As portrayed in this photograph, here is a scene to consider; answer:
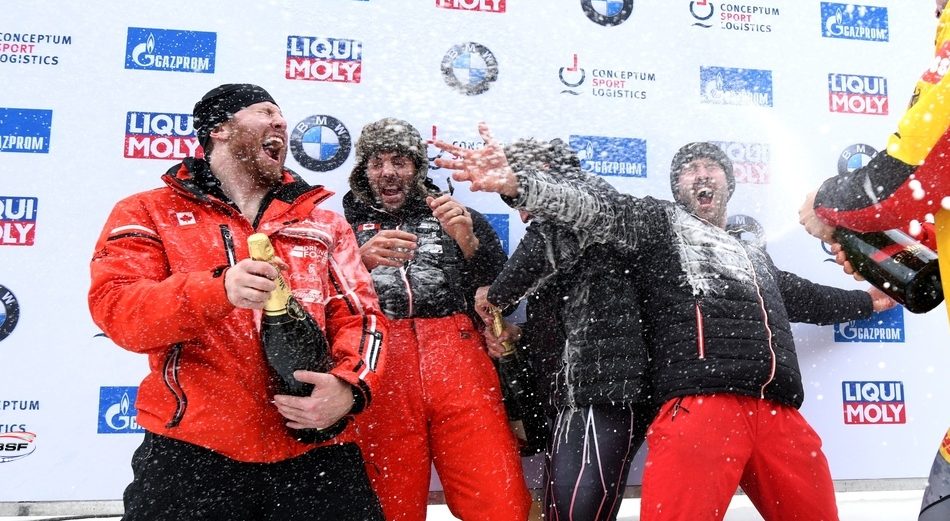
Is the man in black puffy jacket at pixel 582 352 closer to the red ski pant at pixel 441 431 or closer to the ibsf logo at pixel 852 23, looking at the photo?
the red ski pant at pixel 441 431

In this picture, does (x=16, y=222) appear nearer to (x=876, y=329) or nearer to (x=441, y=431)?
(x=441, y=431)

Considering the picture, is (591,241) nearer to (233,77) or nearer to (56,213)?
(233,77)

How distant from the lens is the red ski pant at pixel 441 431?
2549 mm

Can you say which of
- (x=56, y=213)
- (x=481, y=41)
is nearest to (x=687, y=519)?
(x=481, y=41)

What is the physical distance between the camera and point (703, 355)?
247 centimetres

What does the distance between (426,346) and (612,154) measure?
1379 millimetres

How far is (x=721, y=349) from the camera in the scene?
2.48 metres

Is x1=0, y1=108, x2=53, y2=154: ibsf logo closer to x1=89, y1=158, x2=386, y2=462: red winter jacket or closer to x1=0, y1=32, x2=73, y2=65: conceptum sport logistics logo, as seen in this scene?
x1=0, y1=32, x2=73, y2=65: conceptum sport logistics logo

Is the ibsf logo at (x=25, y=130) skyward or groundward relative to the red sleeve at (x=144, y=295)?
skyward


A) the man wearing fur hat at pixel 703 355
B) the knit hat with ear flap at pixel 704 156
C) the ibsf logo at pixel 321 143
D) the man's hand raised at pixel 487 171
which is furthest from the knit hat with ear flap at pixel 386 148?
the knit hat with ear flap at pixel 704 156

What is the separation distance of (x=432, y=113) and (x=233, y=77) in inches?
36.3

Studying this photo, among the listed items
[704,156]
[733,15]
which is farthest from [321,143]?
[733,15]

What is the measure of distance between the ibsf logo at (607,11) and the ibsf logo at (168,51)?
1.80 m

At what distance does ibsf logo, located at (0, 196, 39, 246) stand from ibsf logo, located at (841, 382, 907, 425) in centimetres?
378
